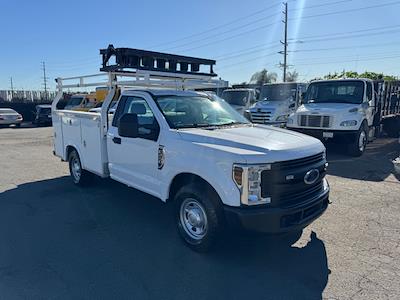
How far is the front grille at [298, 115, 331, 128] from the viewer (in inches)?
374

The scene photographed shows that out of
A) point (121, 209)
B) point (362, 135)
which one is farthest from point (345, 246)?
point (362, 135)

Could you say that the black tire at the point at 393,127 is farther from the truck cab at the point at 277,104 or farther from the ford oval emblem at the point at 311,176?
the ford oval emblem at the point at 311,176

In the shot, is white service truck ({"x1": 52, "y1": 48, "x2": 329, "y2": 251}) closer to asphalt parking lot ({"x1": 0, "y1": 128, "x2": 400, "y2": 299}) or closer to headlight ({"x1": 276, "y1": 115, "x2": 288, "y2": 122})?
asphalt parking lot ({"x1": 0, "y1": 128, "x2": 400, "y2": 299})

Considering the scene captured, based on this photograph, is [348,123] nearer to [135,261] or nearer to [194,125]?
[194,125]

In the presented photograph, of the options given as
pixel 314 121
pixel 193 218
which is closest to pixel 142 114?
pixel 193 218

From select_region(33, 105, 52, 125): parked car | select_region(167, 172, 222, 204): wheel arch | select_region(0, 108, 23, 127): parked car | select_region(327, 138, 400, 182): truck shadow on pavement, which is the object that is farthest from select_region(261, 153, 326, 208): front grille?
select_region(0, 108, 23, 127): parked car

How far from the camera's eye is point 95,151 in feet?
18.8

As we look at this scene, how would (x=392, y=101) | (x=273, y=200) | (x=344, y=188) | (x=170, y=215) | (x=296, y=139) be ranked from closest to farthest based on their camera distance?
1. (x=273, y=200)
2. (x=296, y=139)
3. (x=170, y=215)
4. (x=344, y=188)
5. (x=392, y=101)

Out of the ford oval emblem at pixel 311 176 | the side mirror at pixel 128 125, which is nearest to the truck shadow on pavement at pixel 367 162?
the ford oval emblem at pixel 311 176

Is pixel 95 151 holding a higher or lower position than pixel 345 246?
higher

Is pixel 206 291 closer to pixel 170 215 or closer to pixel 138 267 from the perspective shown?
pixel 138 267

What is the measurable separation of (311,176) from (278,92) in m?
10.9

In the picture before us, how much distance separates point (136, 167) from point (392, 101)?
11660 millimetres

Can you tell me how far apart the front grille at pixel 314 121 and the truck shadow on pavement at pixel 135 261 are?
5.98 metres
